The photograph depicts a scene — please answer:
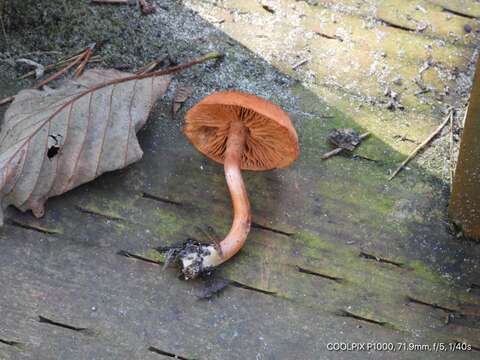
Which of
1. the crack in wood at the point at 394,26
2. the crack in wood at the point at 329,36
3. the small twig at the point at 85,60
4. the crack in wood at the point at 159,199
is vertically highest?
the crack in wood at the point at 394,26

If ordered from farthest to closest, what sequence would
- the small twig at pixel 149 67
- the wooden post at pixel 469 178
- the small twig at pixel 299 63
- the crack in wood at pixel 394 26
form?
the crack in wood at pixel 394 26 < the small twig at pixel 299 63 < the small twig at pixel 149 67 < the wooden post at pixel 469 178

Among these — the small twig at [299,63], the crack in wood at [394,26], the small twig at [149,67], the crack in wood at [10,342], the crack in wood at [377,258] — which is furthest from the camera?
the crack in wood at [394,26]

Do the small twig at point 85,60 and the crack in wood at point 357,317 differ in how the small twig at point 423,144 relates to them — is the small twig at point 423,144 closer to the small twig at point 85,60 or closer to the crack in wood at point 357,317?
the crack in wood at point 357,317

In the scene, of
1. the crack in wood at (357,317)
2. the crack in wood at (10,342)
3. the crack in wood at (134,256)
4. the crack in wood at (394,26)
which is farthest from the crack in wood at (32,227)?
the crack in wood at (394,26)

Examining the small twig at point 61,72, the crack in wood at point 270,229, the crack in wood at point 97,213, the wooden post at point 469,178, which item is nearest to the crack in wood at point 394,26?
the wooden post at point 469,178

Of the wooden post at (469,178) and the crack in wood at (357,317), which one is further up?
the wooden post at (469,178)

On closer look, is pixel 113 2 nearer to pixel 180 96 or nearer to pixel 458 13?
pixel 180 96

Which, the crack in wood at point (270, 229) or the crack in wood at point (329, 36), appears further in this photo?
the crack in wood at point (329, 36)

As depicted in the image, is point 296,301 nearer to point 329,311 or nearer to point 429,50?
point 329,311
